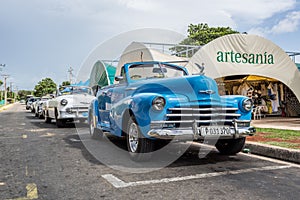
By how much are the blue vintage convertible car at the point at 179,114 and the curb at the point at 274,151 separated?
75 cm

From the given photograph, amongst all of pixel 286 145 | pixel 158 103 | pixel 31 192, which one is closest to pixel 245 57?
pixel 286 145

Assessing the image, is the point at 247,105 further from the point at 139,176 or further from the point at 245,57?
the point at 245,57

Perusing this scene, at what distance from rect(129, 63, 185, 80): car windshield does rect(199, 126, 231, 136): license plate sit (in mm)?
1945

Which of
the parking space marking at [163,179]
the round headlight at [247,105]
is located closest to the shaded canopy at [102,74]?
the round headlight at [247,105]

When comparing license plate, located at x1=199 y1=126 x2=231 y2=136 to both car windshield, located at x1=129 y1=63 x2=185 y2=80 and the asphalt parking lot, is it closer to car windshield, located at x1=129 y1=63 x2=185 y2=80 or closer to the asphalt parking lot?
the asphalt parking lot

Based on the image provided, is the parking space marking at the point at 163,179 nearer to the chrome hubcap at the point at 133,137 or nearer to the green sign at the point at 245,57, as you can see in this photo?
the chrome hubcap at the point at 133,137

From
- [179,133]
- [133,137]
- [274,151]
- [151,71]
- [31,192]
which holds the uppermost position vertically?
[151,71]

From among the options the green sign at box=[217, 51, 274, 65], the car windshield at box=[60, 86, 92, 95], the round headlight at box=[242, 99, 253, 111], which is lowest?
the round headlight at box=[242, 99, 253, 111]

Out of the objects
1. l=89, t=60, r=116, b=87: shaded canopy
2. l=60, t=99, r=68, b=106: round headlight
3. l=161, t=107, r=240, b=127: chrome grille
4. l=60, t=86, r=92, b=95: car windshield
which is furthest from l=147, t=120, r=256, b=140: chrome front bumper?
l=89, t=60, r=116, b=87: shaded canopy

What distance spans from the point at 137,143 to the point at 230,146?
2070 millimetres

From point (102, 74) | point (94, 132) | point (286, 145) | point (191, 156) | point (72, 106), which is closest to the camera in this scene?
point (191, 156)

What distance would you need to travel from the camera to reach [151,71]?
692cm

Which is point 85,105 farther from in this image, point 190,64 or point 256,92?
point 256,92

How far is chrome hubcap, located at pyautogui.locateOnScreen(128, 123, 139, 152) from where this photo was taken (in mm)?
5574
